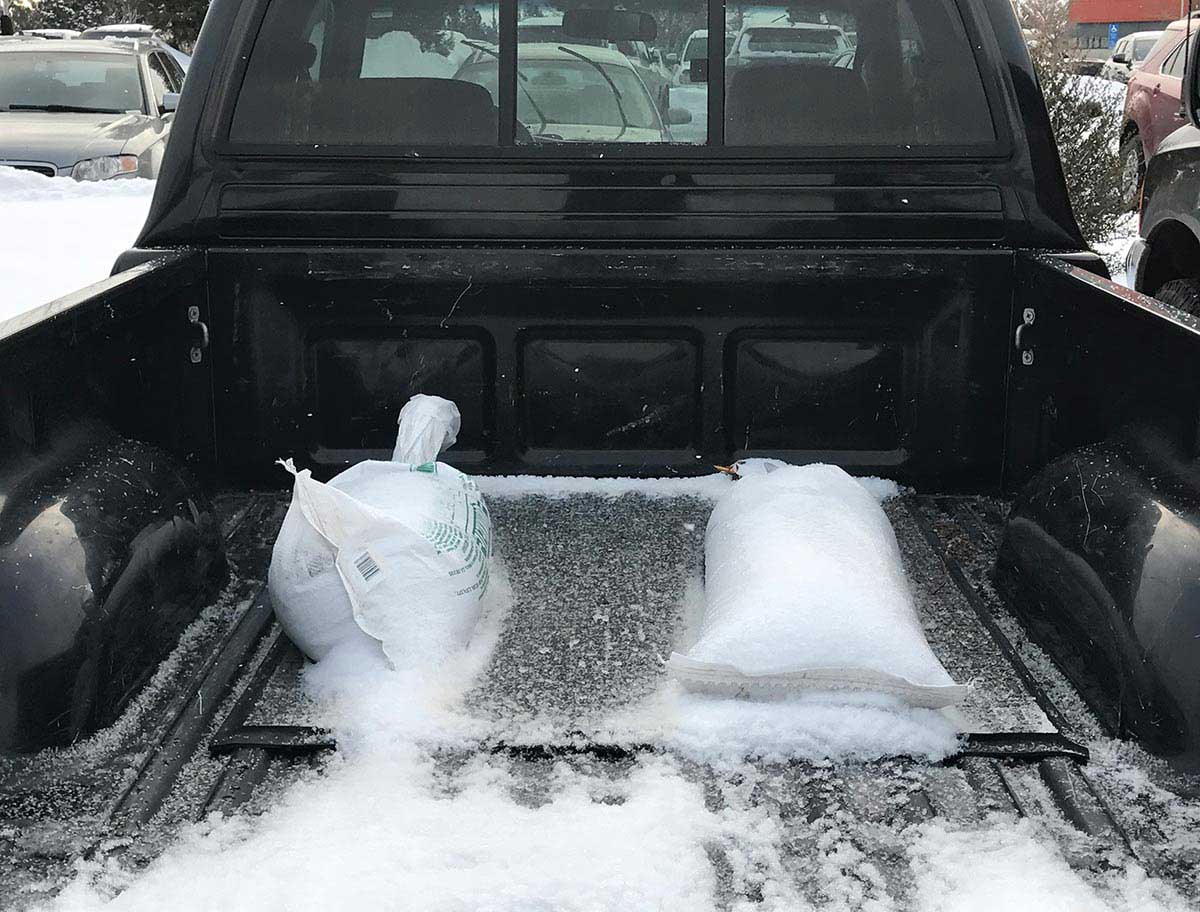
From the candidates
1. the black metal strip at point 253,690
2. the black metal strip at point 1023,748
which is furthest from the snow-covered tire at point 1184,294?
the black metal strip at point 253,690

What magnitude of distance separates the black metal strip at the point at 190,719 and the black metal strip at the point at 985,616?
129 cm

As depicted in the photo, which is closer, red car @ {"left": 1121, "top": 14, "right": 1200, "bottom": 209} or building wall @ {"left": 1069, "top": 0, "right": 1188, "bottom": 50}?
red car @ {"left": 1121, "top": 14, "right": 1200, "bottom": 209}

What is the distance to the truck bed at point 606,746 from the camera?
1789 millimetres

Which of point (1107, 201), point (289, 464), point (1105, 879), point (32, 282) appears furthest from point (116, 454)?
point (1107, 201)

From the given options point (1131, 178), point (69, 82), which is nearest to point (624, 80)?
point (1131, 178)

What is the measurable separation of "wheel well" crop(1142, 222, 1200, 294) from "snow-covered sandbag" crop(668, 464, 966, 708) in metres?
2.48

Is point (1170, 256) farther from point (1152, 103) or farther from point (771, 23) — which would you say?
point (1152, 103)

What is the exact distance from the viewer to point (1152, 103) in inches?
410

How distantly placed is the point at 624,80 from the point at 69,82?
1001 centimetres

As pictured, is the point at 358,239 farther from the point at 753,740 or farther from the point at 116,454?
the point at 753,740

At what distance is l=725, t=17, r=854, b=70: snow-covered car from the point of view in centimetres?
289

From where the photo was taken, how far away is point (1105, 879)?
1.68 meters

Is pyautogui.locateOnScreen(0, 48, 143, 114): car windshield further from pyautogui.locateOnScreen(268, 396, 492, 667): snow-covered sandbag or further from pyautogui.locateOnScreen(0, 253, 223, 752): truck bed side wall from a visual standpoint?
pyautogui.locateOnScreen(268, 396, 492, 667): snow-covered sandbag

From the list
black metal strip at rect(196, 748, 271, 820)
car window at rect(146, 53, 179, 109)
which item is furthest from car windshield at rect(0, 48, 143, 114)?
black metal strip at rect(196, 748, 271, 820)
